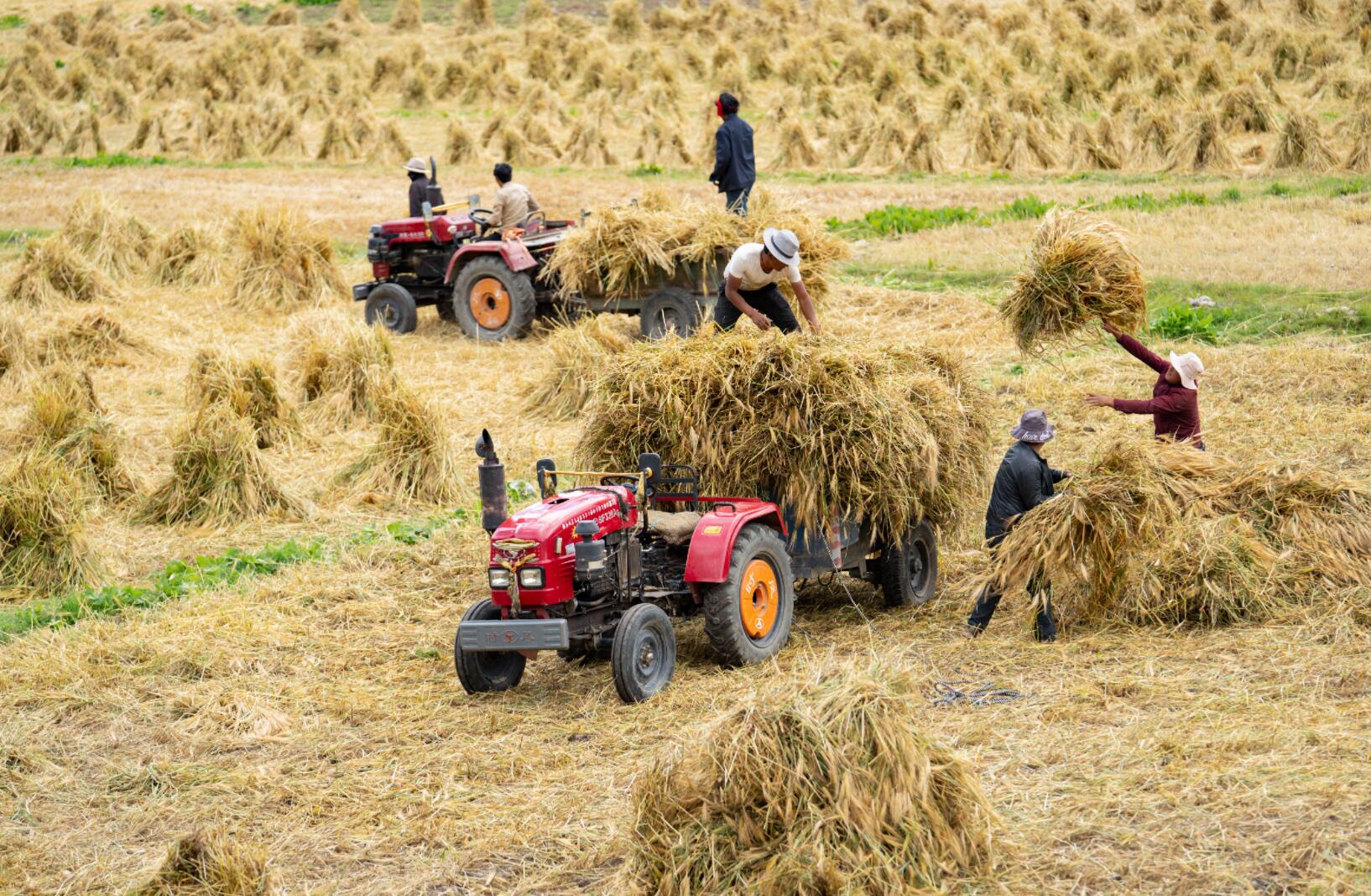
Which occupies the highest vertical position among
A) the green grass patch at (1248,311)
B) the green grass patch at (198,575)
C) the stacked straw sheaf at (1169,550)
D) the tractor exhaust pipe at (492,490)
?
the green grass patch at (1248,311)

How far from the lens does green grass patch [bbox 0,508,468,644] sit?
367 inches

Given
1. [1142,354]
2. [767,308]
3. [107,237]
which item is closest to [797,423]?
[767,308]

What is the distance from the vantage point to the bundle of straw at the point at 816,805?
5.42 m

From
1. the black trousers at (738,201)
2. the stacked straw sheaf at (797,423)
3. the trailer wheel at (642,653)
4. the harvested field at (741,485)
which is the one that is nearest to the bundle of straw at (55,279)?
the harvested field at (741,485)

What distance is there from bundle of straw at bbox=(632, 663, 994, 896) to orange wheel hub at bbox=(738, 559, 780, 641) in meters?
2.33

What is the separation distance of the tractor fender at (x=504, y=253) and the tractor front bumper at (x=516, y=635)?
27.4 feet

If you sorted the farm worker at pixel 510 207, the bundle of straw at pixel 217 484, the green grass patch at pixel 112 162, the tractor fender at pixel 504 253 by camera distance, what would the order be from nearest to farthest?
1. the bundle of straw at pixel 217 484
2. the tractor fender at pixel 504 253
3. the farm worker at pixel 510 207
4. the green grass patch at pixel 112 162

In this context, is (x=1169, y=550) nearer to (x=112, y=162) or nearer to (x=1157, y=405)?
(x=1157, y=405)

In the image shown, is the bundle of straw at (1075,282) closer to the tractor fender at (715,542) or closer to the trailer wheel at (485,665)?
the tractor fender at (715,542)

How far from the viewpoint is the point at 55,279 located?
18.3 m

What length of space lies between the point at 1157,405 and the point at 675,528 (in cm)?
342

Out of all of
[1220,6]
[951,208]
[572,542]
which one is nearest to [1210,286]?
[951,208]

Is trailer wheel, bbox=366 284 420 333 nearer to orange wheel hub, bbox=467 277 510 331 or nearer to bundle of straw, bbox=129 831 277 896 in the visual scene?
orange wheel hub, bbox=467 277 510 331

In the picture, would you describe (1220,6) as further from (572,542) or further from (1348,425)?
(572,542)
